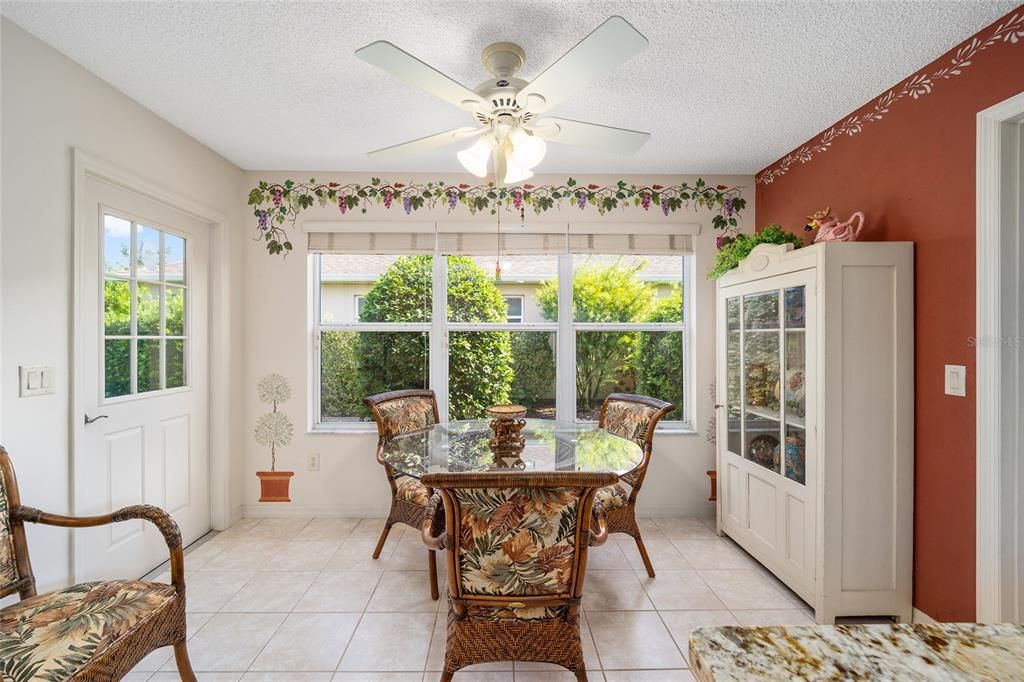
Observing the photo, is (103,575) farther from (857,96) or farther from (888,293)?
(857,96)

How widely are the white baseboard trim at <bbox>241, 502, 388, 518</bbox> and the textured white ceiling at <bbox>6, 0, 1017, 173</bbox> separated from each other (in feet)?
7.96

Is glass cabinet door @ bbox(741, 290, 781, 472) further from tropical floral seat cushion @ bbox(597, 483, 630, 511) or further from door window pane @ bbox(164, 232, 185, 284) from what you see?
door window pane @ bbox(164, 232, 185, 284)

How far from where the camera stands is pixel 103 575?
2.23 m

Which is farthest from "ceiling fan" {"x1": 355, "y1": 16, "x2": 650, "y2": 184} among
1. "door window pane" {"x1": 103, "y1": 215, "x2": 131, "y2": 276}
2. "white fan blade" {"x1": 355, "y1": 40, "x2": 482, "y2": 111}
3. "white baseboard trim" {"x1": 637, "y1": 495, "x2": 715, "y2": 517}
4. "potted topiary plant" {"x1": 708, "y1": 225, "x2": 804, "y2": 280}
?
"white baseboard trim" {"x1": 637, "y1": 495, "x2": 715, "y2": 517}

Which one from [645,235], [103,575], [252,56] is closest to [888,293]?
[645,235]

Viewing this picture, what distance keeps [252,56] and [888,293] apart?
2.94 meters

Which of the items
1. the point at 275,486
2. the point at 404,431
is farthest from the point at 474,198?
the point at 275,486

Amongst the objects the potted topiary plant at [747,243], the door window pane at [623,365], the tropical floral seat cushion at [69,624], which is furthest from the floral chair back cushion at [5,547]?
the potted topiary plant at [747,243]

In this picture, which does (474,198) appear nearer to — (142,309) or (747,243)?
(747,243)

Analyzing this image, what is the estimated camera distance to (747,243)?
8.91 ft

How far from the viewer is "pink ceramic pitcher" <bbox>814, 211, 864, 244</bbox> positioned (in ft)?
7.48

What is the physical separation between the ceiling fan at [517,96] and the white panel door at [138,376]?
145 centimetres

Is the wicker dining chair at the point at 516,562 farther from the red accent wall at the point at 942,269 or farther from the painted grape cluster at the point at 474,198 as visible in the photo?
the painted grape cluster at the point at 474,198

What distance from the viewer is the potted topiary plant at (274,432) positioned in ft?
11.0
